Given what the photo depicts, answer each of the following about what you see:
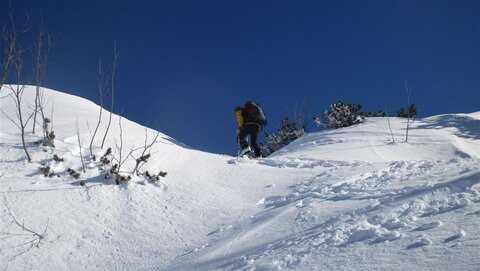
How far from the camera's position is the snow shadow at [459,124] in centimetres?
1003

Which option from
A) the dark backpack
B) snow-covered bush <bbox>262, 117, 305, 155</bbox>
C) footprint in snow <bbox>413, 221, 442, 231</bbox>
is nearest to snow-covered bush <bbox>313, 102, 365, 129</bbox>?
snow-covered bush <bbox>262, 117, 305, 155</bbox>

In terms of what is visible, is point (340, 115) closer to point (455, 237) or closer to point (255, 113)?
point (255, 113)

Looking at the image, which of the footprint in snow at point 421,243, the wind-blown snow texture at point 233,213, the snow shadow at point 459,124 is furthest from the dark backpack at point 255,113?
the footprint in snow at point 421,243

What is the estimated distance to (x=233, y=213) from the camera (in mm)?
4793

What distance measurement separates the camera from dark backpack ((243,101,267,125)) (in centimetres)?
866

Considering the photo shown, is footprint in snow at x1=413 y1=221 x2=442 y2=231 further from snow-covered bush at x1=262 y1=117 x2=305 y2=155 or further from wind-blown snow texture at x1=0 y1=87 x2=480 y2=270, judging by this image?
snow-covered bush at x1=262 y1=117 x2=305 y2=155

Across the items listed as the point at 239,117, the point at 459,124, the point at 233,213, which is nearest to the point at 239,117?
the point at 239,117

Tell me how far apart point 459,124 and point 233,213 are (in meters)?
9.23

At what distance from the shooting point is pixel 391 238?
9.91 ft

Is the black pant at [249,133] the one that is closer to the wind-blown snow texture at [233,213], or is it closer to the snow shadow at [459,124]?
the wind-blown snow texture at [233,213]

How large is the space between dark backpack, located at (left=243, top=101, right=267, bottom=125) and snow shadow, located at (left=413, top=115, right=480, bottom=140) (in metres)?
5.01

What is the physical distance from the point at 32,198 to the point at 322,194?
366 centimetres

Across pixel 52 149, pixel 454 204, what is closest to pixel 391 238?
pixel 454 204

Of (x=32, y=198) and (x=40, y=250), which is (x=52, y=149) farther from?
(x=40, y=250)
